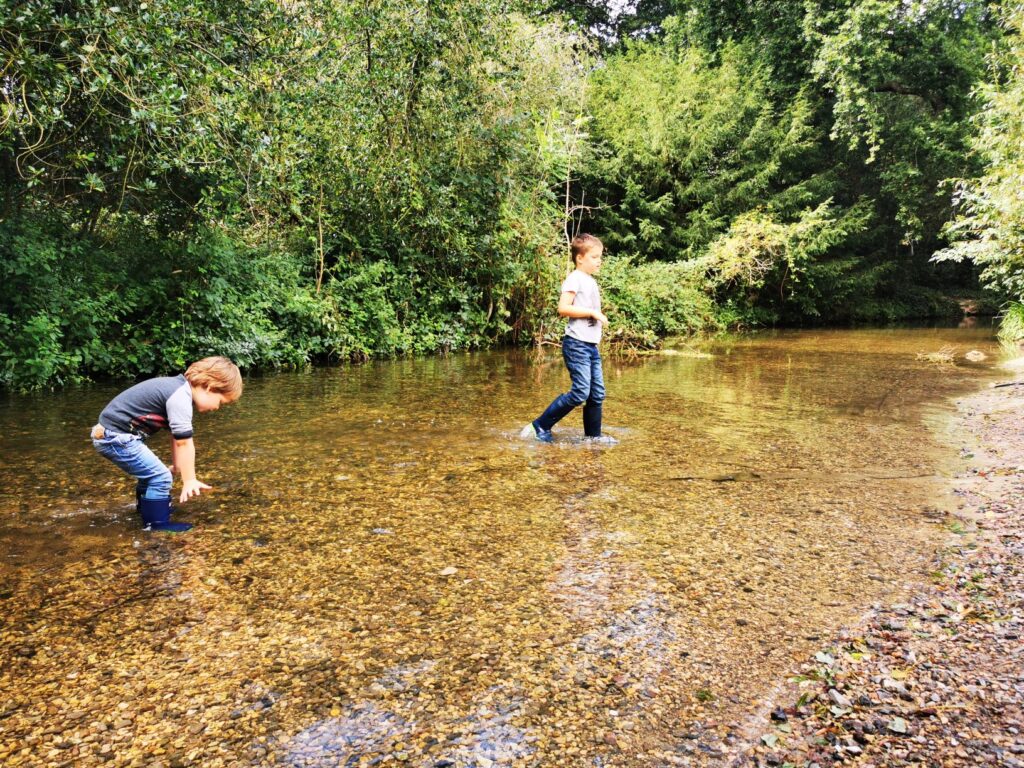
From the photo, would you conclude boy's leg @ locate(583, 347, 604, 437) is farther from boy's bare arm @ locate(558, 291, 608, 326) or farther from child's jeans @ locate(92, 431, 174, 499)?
child's jeans @ locate(92, 431, 174, 499)

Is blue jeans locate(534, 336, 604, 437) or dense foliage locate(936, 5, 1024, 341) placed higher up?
dense foliage locate(936, 5, 1024, 341)

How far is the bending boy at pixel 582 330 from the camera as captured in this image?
6066mm

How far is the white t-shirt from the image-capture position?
6.07 m

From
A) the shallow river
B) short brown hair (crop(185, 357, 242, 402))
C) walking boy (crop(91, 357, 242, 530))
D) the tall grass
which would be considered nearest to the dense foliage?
the tall grass

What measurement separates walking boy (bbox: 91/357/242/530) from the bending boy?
290 centimetres

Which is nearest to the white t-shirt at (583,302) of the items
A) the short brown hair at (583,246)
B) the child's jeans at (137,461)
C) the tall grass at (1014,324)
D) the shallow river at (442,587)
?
the short brown hair at (583,246)

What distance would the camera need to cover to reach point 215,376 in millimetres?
3996

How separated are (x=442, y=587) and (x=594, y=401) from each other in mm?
3310

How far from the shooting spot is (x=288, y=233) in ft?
42.9

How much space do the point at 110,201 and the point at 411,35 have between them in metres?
5.62

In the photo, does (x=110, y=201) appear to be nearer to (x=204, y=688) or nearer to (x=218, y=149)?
(x=218, y=149)

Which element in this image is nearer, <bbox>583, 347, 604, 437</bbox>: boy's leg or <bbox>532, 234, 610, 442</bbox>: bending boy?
<bbox>532, 234, 610, 442</bbox>: bending boy

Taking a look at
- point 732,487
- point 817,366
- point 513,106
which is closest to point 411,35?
point 513,106

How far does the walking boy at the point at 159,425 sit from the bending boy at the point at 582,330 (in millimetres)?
2903
